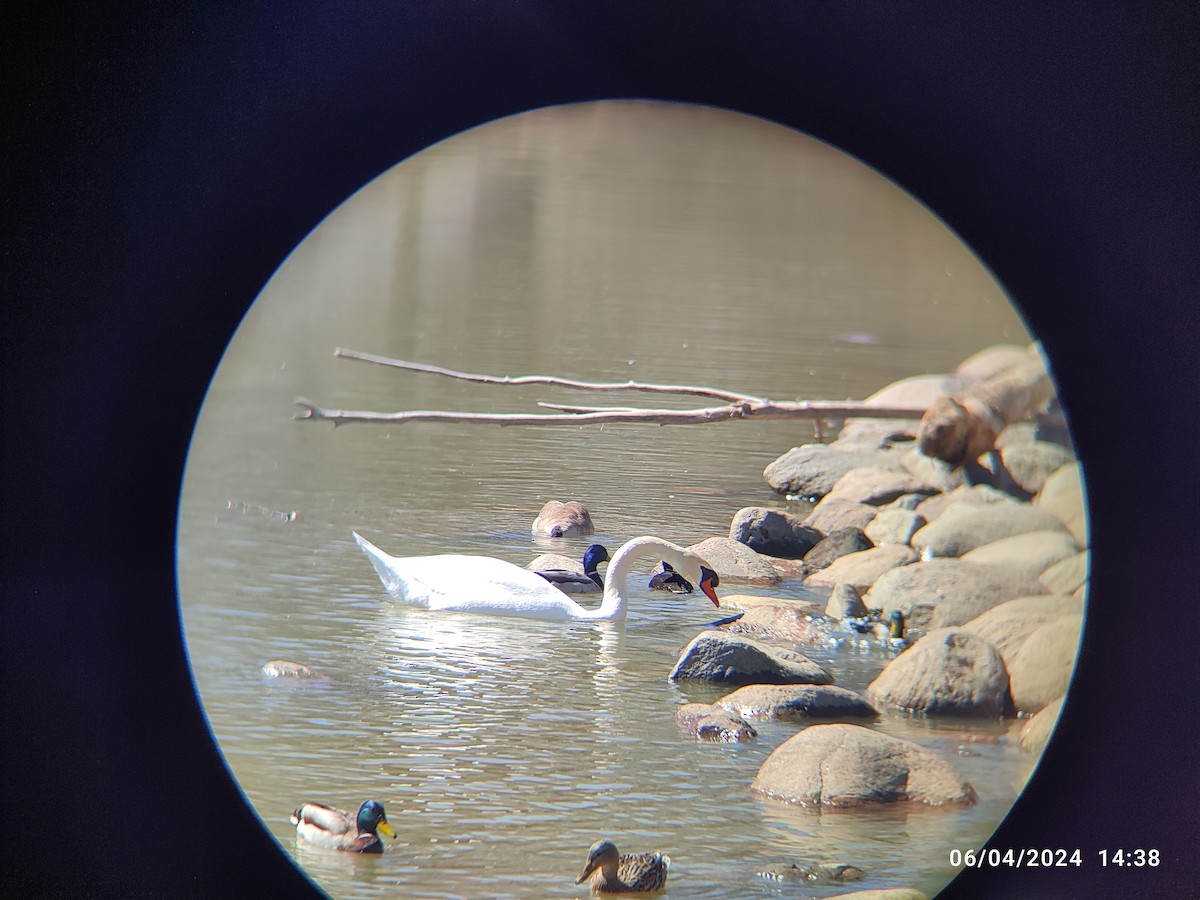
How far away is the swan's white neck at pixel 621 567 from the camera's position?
313 cm

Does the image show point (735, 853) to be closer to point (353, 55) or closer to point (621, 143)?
point (621, 143)

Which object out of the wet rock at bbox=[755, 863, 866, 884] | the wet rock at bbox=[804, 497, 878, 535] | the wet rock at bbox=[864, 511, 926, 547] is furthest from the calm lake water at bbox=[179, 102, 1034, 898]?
the wet rock at bbox=[864, 511, 926, 547]

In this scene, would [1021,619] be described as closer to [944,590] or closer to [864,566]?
[944,590]

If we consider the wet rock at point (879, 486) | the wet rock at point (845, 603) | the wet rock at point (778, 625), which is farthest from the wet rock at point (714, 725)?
the wet rock at point (879, 486)

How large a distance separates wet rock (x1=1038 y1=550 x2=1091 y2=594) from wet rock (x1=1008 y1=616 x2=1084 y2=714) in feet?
0.26

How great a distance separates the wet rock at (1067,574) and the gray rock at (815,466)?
61 centimetres

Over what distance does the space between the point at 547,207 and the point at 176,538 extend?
47.7 inches

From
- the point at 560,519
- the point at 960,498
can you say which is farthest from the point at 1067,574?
the point at 560,519

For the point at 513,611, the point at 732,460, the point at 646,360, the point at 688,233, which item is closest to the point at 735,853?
the point at 513,611

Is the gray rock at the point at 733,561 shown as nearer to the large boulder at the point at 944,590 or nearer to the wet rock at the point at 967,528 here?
the large boulder at the point at 944,590

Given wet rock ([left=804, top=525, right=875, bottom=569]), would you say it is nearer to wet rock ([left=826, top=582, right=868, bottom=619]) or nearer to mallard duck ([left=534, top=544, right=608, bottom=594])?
→ wet rock ([left=826, top=582, right=868, bottom=619])

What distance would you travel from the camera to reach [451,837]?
2555mm

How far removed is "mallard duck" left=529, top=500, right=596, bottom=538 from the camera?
3.11 metres

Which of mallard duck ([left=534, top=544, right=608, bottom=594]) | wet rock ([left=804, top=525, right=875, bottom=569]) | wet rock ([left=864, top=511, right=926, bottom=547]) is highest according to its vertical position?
wet rock ([left=864, top=511, right=926, bottom=547])
